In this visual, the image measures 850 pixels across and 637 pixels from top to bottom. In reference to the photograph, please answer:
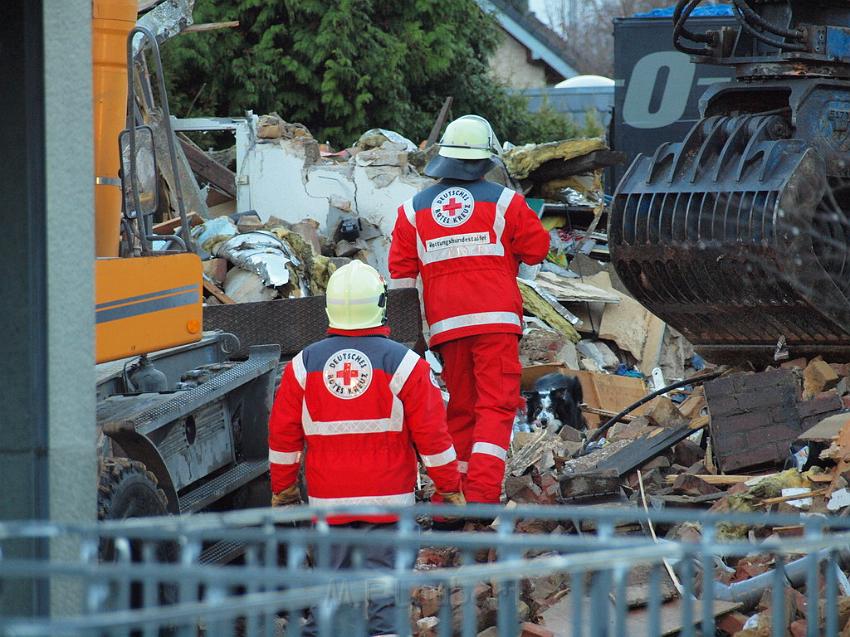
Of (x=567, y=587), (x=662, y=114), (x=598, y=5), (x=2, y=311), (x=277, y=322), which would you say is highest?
(x=598, y=5)

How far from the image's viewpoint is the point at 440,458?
17.1 feet

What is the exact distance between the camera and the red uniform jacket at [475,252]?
6.86m

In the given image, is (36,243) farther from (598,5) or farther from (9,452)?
(598,5)

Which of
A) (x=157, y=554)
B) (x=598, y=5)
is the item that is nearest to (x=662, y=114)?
(x=157, y=554)

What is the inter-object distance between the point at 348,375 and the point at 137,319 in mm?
1099

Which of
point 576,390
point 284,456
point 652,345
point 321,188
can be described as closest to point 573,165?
point 321,188

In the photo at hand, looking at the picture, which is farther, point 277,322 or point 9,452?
point 277,322

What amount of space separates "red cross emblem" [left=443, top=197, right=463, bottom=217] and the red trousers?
24.4 inches

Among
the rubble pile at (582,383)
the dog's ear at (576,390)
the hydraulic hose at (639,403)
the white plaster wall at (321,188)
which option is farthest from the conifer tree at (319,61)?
the hydraulic hose at (639,403)

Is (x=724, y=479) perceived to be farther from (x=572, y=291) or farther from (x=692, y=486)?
(x=572, y=291)

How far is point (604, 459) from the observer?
299 inches

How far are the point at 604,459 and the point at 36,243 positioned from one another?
415 centimetres

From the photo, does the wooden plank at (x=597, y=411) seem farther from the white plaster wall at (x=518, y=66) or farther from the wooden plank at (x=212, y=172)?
the white plaster wall at (x=518, y=66)

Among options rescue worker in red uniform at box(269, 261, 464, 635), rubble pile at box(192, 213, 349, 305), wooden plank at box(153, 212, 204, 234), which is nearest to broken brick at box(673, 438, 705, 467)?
rescue worker in red uniform at box(269, 261, 464, 635)
